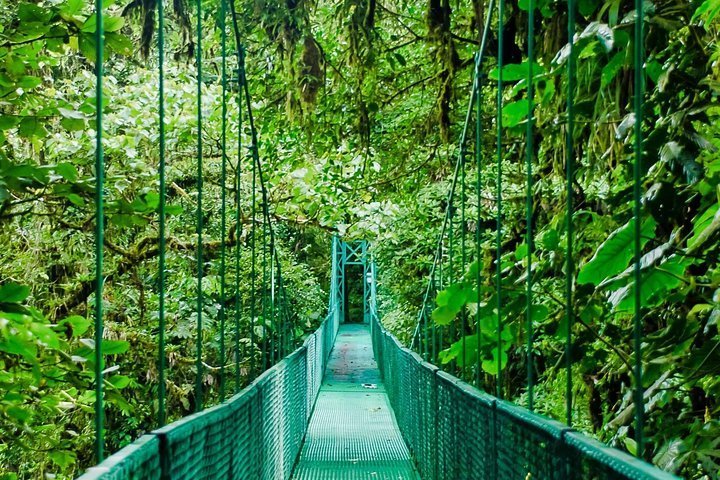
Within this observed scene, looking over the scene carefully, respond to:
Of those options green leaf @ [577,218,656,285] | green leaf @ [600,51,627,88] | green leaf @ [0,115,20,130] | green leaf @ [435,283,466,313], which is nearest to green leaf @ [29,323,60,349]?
green leaf @ [0,115,20,130]

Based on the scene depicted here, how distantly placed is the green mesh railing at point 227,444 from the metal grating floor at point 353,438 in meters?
0.40

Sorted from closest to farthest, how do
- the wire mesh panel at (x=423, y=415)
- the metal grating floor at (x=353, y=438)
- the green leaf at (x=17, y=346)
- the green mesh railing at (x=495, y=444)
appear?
the green mesh railing at (x=495, y=444) < the green leaf at (x=17, y=346) < the wire mesh panel at (x=423, y=415) < the metal grating floor at (x=353, y=438)

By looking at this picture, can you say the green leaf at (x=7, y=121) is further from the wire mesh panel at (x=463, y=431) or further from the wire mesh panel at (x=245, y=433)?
the wire mesh panel at (x=463, y=431)

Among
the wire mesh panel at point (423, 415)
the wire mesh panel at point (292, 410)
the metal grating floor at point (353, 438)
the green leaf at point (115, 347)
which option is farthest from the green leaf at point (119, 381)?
the metal grating floor at point (353, 438)

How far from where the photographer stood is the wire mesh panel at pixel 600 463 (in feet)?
2.86

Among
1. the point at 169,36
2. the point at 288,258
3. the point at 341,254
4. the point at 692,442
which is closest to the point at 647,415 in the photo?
the point at 692,442

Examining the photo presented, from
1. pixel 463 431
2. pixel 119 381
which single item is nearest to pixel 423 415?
pixel 463 431

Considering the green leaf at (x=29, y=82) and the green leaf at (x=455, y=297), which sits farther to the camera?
the green leaf at (x=29, y=82)

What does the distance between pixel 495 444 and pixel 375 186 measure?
4420 millimetres

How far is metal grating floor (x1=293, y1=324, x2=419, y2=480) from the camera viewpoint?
179 inches

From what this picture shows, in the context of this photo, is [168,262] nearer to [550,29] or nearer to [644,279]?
[550,29]

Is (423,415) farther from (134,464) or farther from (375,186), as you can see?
(134,464)

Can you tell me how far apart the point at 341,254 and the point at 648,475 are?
29.2 meters

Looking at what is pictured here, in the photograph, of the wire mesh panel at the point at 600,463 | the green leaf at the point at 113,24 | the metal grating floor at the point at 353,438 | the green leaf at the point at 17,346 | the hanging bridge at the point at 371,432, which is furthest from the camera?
the metal grating floor at the point at 353,438
